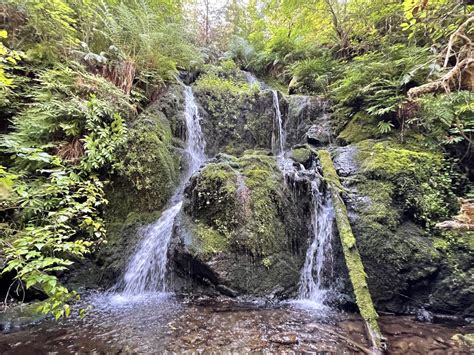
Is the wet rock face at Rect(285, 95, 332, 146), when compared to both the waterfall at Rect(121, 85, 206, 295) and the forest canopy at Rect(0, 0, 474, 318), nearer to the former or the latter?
the forest canopy at Rect(0, 0, 474, 318)

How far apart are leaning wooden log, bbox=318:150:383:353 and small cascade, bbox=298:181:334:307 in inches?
14.5

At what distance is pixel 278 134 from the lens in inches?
311

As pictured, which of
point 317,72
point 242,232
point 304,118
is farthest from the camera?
point 317,72

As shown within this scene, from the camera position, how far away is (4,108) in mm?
4809

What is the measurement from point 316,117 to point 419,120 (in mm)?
2990

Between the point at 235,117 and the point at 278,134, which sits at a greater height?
the point at 235,117

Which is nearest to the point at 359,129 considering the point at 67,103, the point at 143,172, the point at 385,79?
the point at 385,79

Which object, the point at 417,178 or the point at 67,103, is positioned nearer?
the point at 417,178

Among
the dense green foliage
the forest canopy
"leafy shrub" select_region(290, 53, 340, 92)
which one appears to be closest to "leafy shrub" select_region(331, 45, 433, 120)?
the forest canopy

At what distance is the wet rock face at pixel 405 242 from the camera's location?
3.68 meters

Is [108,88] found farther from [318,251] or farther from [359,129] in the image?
[359,129]

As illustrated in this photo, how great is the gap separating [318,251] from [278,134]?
170 inches

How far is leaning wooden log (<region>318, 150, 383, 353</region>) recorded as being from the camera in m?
3.01

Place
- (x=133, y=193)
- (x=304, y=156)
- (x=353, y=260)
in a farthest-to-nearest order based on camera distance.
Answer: (x=304, y=156), (x=133, y=193), (x=353, y=260)
